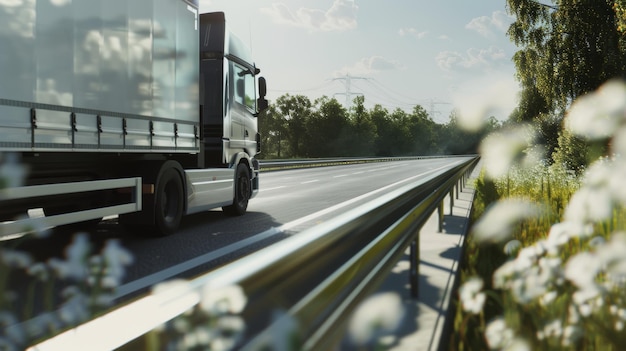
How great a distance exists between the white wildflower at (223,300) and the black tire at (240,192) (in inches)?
438

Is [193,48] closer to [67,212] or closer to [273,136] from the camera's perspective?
[67,212]

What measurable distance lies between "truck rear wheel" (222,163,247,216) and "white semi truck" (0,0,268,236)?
4cm

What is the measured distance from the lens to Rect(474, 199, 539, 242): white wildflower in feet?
22.7

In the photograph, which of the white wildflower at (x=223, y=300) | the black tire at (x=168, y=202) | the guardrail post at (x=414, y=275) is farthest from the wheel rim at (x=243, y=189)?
the white wildflower at (x=223, y=300)

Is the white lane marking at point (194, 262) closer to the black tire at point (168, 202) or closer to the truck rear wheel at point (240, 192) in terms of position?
the black tire at point (168, 202)

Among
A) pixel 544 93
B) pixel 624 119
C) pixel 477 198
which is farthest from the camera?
pixel 544 93

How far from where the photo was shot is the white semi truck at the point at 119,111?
267 inches

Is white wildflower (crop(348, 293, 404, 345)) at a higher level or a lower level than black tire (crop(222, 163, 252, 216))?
higher

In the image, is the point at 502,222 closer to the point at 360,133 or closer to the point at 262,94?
the point at 262,94

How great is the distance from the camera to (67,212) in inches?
310

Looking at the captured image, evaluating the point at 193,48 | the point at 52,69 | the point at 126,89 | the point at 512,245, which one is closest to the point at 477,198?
the point at 193,48

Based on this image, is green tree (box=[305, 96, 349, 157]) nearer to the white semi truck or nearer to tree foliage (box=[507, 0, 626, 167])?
tree foliage (box=[507, 0, 626, 167])

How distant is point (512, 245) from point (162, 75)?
6824mm

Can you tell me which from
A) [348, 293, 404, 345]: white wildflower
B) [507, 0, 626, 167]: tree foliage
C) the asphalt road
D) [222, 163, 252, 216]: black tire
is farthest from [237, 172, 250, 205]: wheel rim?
[507, 0, 626, 167]: tree foliage
